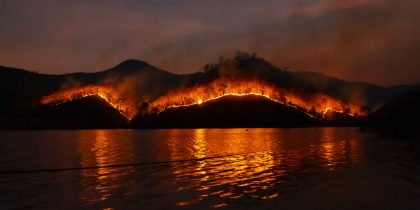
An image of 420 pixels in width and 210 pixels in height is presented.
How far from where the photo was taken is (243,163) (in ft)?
133

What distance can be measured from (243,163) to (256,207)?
66.7 ft

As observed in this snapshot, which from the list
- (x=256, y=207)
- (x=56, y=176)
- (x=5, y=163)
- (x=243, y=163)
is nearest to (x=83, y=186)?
(x=56, y=176)

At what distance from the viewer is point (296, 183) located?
1088 inches

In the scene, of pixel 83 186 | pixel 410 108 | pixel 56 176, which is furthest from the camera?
pixel 410 108

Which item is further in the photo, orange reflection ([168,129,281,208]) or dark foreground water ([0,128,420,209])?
orange reflection ([168,129,281,208])

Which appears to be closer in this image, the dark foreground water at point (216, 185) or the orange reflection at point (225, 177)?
the dark foreground water at point (216, 185)

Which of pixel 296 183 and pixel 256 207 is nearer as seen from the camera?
pixel 256 207

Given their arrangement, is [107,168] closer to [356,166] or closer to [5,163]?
[5,163]

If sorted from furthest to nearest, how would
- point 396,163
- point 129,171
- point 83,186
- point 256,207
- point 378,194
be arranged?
1. point 396,163
2. point 129,171
3. point 83,186
4. point 378,194
5. point 256,207

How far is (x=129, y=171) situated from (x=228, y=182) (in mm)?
10591

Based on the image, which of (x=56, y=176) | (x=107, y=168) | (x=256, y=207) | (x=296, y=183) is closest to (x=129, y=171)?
(x=107, y=168)

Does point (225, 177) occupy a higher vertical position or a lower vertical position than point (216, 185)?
higher

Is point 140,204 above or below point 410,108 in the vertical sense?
below

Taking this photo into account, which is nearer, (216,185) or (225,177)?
(216,185)
